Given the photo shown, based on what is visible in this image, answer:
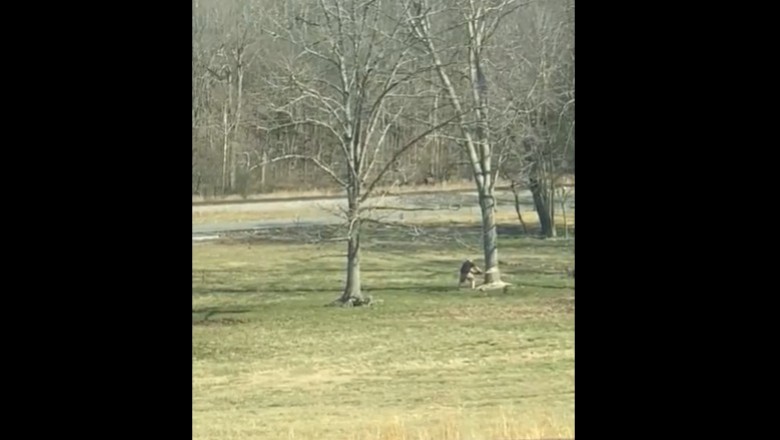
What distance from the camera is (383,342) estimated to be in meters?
3.17

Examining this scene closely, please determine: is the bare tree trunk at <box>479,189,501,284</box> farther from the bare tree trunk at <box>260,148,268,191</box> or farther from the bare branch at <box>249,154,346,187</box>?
the bare tree trunk at <box>260,148,268,191</box>

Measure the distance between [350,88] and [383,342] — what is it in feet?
2.69

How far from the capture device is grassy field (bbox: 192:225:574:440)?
3100 mm

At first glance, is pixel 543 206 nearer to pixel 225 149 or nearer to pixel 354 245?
pixel 354 245

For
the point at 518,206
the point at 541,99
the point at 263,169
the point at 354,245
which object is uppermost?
the point at 541,99

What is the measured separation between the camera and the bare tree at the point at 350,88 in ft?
10.4

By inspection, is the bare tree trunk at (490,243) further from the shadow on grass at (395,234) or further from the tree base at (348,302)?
the tree base at (348,302)

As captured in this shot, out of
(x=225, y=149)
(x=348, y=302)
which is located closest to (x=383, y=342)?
(x=348, y=302)

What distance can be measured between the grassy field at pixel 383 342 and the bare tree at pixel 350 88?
0.41 ft
